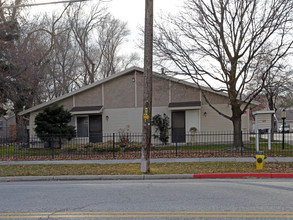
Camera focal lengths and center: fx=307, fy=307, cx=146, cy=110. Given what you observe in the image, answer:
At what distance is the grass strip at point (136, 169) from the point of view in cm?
1103

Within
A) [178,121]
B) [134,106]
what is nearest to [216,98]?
[178,121]

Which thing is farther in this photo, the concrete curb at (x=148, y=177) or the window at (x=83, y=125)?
the window at (x=83, y=125)

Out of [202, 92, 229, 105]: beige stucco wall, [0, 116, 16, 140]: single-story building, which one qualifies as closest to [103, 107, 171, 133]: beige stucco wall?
[202, 92, 229, 105]: beige stucco wall

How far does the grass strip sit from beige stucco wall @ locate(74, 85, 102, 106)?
9.79 meters

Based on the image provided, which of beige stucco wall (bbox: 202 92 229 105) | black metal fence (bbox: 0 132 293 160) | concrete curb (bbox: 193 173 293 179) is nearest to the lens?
concrete curb (bbox: 193 173 293 179)

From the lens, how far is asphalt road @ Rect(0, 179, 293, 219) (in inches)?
225

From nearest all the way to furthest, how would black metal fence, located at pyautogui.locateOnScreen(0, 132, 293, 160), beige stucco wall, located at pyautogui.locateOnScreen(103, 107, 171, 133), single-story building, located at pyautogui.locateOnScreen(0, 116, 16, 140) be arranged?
black metal fence, located at pyautogui.locateOnScreen(0, 132, 293, 160) < single-story building, located at pyautogui.locateOnScreen(0, 116, 16, 140) < beige stucco wall, located at pyautogui.locateOnScreen(103, 107, 171, 133)

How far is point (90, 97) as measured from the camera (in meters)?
22.8

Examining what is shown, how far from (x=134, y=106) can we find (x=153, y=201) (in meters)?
15.4

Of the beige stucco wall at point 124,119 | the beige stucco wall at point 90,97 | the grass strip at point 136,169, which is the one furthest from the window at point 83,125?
the grass strip at point 136,169

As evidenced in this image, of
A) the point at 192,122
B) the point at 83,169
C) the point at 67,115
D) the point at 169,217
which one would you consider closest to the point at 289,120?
the point at 192,122

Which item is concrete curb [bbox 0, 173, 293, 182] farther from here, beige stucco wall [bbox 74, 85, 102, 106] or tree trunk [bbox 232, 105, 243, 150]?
beige stucco wall [bbox 74, 85, 102, 106]

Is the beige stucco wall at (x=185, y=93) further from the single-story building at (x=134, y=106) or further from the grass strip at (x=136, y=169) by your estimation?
the grass strip at (x=136, y=169)

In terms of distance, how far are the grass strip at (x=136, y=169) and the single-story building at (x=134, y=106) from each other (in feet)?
26.2
